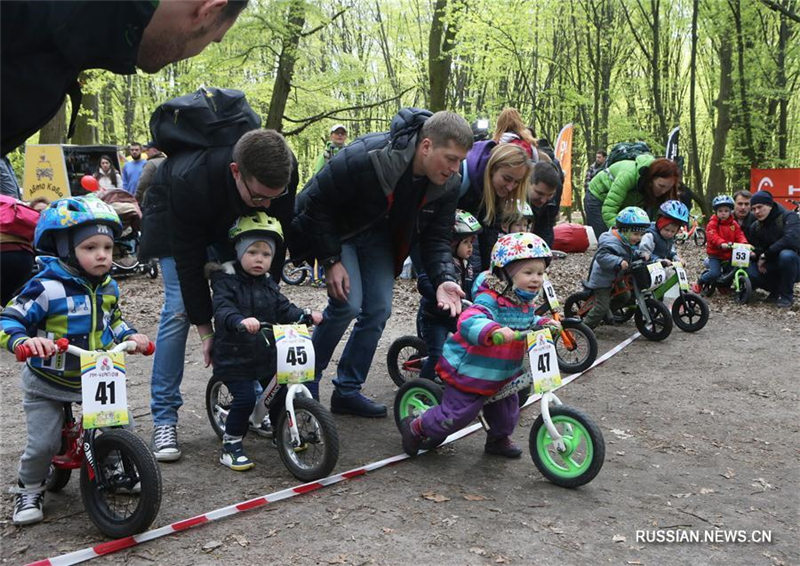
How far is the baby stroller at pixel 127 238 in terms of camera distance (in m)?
10.5

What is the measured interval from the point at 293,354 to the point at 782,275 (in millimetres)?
8357

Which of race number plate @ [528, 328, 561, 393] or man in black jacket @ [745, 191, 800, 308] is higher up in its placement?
man in black jacket @ [745, 191, 800, 308]

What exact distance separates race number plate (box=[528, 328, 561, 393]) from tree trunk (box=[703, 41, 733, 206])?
1756 centimetres

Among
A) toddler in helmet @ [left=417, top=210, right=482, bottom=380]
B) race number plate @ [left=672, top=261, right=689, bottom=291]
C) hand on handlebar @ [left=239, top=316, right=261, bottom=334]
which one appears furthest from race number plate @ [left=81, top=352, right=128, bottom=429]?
race number plate @ [left=672, top=261, right=689, bottom=291]

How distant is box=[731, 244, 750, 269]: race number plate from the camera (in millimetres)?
9641

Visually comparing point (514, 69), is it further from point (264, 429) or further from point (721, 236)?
point (264, 429)

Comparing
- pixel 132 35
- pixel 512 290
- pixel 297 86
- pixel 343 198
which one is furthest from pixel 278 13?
pixel 132 35

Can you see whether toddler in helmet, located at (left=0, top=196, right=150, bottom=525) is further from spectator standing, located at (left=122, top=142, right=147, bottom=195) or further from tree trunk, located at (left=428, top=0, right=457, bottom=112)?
tree trunk, located at (left=428, top=0, right=457, bottom=112)

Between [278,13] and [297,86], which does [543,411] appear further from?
[297,86]

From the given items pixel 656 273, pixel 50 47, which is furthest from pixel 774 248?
pixel 50 47

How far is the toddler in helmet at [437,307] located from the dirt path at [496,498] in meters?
0.58

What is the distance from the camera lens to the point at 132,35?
1.49 meters

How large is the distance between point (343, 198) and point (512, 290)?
1.26 m

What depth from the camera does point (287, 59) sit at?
48.1 ft
